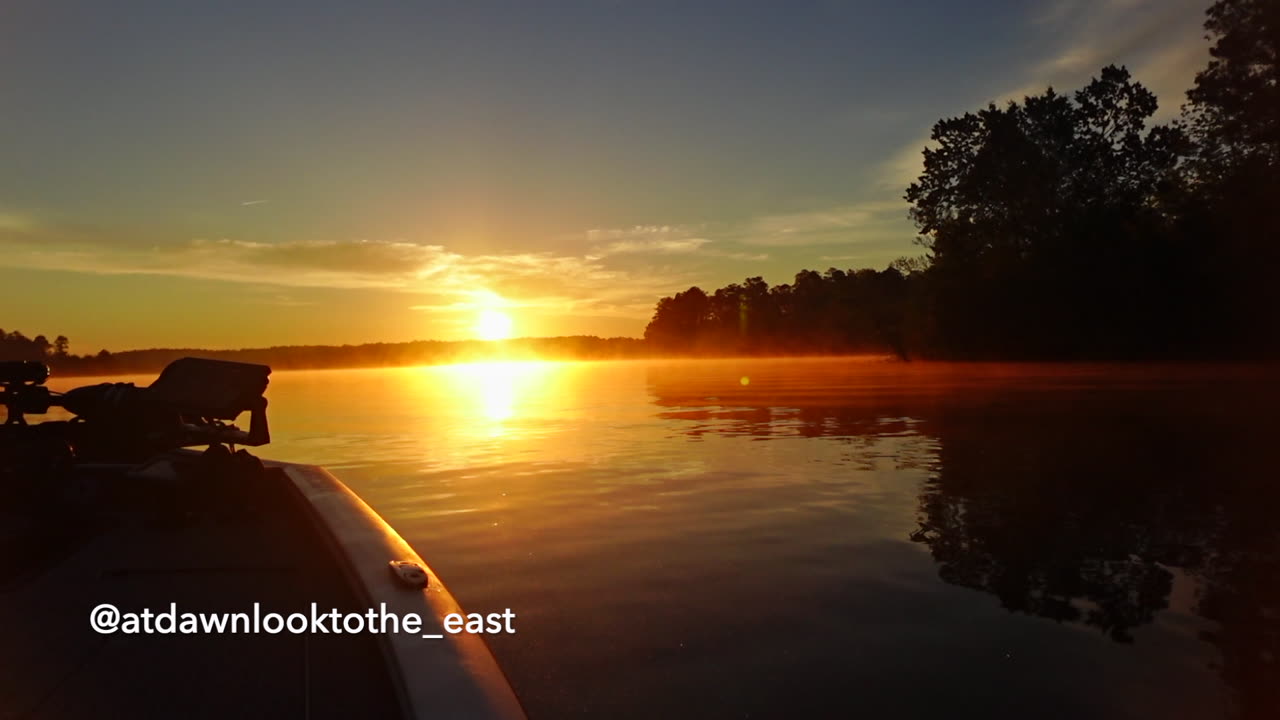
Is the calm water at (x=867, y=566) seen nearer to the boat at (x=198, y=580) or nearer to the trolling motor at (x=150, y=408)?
the boat at (x=198, y=580)

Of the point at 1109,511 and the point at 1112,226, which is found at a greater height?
the point at 1112,226

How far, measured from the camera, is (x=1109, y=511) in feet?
28.0

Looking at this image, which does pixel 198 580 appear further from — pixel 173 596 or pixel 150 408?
pixel 150 408

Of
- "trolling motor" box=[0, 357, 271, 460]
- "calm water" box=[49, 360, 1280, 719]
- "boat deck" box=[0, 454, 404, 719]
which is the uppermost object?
"trolling motor" box=[0, 357, 271, 460]

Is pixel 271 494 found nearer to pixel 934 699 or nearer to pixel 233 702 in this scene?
pixel 233 702

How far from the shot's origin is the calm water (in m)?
4.16

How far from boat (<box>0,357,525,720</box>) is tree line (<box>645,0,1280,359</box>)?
50051mm

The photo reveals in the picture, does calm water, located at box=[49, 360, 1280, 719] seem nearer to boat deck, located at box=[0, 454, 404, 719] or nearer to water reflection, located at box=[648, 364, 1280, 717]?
water reflection, located at box=[648, 364, 1280, 717]

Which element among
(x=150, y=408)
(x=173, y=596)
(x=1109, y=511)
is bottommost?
(x=1109, y=511)

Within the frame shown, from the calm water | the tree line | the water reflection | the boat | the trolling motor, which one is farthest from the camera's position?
the tree line

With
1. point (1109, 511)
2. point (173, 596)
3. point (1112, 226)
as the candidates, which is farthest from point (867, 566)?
point (1112, 226)

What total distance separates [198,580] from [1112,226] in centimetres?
5477

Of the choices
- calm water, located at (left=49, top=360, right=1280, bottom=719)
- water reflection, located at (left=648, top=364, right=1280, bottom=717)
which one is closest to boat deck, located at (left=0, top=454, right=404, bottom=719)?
calm water, located at (left=49, top=360, right=1280, bottom=719)

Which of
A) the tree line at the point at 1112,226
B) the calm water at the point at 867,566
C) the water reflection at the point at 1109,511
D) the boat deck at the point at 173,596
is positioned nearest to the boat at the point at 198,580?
the boat deck at the point at 173,596
